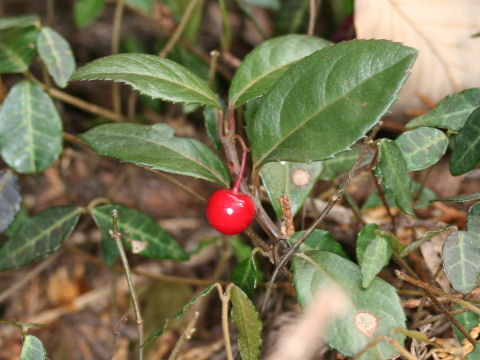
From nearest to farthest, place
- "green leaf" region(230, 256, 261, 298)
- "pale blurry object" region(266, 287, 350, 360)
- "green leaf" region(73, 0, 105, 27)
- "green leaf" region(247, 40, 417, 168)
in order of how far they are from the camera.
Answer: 1. "pale blurry object" region(266, 287, 350, 360)
2. "green leaf" region(247, 40, 417, 168)
3. "green leaf" region(230, 256, 261, 298)
4. "green leaf" region(73, 0, 105, 27)

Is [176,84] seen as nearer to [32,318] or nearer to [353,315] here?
[353,315]

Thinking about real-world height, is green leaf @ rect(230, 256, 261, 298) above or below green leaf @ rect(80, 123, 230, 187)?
below

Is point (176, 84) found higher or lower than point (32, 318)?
higher

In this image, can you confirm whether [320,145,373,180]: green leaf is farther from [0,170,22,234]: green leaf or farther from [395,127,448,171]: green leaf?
[0,170,22,234]: green leaf

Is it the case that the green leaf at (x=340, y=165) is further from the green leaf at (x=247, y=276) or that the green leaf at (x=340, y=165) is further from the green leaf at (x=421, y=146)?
the green leaf at (x=247, y=276)

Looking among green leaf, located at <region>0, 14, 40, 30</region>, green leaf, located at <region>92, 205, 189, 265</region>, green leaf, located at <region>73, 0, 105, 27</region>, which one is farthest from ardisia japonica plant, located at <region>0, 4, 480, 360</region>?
green leaf, located at <region>73, 0, 105, 27</region>

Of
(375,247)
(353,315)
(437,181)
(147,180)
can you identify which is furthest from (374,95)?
(147,180)

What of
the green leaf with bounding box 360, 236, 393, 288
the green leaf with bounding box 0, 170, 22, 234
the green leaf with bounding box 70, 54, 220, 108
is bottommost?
the green leaf with bounding box 0, 170, 22, 234


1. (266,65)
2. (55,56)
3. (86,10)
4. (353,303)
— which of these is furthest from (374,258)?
(86,10)

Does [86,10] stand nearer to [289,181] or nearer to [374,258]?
[289,181]
